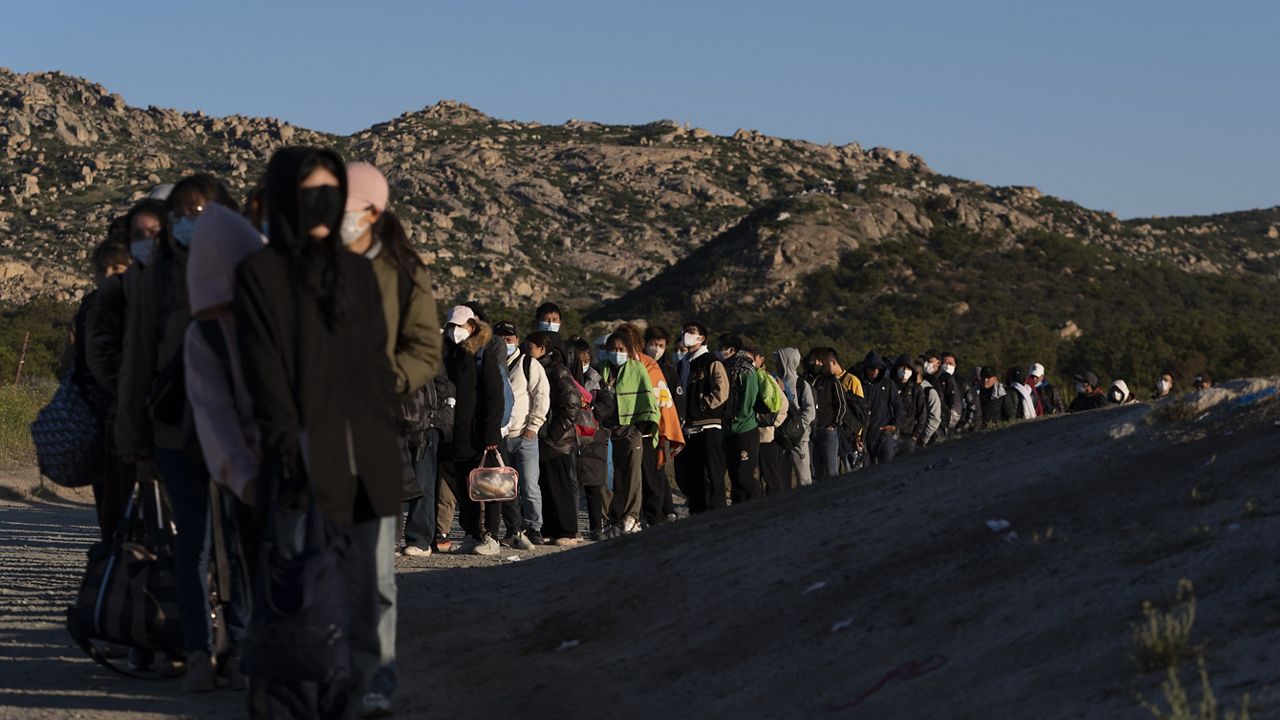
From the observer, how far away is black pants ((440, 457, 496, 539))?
49.0 feet

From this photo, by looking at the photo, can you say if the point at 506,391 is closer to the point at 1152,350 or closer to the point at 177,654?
the point at 177,654

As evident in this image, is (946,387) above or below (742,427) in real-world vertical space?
above

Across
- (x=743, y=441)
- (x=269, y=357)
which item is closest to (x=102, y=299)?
(x=269, y=357)

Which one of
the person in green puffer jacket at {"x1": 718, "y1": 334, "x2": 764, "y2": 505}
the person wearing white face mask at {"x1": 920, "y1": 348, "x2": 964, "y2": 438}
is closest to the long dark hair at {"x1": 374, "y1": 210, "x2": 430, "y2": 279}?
the person in green puffer jacket at {"x1": 718, "y1": 334, "x2": 764, "y2": 505}

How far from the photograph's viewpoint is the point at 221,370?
550 cm

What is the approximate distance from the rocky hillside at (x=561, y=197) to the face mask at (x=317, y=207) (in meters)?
68.7

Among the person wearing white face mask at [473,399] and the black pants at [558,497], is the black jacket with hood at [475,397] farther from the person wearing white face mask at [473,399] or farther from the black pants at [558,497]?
the black pants at [558,497]

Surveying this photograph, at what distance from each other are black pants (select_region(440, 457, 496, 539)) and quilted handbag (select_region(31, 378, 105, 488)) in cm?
661

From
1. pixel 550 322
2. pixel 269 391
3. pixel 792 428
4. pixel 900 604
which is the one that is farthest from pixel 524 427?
pixel 269 391

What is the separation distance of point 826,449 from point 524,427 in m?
6.19

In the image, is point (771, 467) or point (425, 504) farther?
point (771, 467)

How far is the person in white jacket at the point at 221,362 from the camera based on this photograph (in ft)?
17.8

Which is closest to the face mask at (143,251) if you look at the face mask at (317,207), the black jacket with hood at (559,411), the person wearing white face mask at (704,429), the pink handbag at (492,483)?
the face mask at (317,207)

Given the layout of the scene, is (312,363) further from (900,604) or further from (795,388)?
(795,388)
